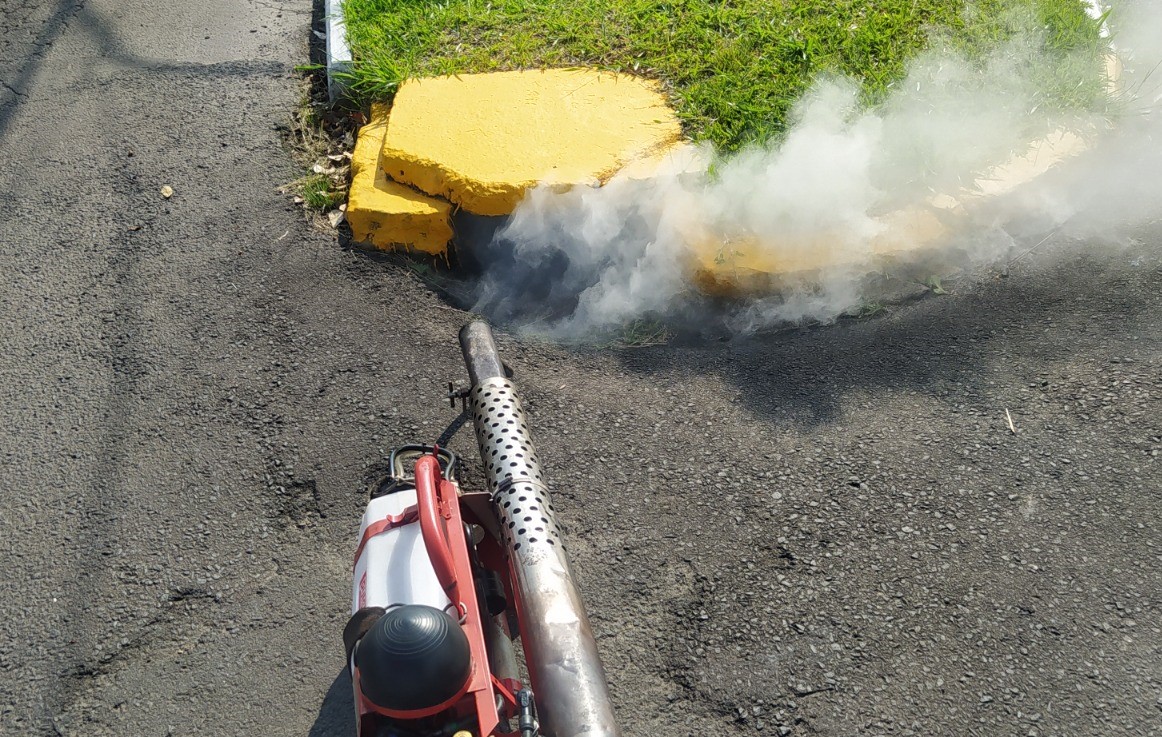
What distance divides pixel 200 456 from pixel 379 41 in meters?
2.73

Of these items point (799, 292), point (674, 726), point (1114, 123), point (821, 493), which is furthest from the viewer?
point (1114, 123)

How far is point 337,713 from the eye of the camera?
2637 mm

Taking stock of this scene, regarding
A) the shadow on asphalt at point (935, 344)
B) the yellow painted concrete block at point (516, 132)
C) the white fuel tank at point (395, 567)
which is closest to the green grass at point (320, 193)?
the yellow painted concrete block at point (516, 132)

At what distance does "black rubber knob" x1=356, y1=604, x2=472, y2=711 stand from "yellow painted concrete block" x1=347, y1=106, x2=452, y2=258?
240 cm

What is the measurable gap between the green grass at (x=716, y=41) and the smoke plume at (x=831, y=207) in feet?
0.73

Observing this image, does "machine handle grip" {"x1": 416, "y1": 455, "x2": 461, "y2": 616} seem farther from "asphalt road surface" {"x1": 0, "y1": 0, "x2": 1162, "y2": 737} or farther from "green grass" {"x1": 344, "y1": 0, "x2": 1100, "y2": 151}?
"green grass" {"x1": 344, "y1": 0, "x2": 1100, "y2": 151}

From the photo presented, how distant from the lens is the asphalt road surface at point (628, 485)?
2.68 meters

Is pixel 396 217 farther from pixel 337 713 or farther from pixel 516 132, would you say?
pixel 337 713

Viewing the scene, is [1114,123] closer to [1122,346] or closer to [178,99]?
[1122,346]

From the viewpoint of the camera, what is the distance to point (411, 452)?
317cm

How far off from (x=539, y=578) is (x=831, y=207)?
→ 7.55ft

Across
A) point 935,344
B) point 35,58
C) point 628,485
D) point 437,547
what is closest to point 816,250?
point 935,344

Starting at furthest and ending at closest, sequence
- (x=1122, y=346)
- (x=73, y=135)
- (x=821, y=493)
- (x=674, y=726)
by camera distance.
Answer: (x=73, y=135) < (x=1122, y=346) < (x=821, y=493) < (x=674, y=726)

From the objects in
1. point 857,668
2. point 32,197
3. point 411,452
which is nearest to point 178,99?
point 32,197
